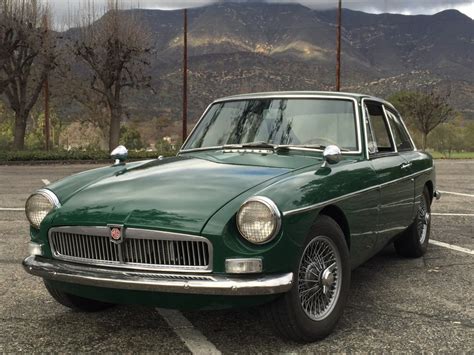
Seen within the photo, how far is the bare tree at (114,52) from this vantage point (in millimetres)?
28672

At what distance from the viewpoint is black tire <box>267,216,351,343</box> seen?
2.93 m

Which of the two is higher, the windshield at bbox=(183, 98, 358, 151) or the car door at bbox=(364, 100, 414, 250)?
the windshield at bbox=(183, 98, 358, 151)

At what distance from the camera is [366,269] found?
495 centimetres

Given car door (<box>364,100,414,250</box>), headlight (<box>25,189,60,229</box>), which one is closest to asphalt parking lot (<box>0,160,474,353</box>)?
car door (<box>364,100,414,250</box>)

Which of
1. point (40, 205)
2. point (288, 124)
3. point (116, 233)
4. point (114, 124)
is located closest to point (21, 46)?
point (114, 124)

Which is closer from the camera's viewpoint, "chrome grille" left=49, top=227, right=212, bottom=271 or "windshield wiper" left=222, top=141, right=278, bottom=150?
"chrome grille" left=49, top=227, right=212, bottom=271

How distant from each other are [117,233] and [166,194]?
38 centimetres

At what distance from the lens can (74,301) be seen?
3594mm

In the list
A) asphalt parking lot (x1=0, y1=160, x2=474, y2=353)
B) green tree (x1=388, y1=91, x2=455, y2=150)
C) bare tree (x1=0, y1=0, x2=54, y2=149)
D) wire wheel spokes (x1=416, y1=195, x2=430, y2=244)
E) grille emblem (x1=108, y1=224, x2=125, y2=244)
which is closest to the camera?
grille emblem (x1=108, y1=224, x2=125, y2=244)

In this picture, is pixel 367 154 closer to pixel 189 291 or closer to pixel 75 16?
pixel 189 291

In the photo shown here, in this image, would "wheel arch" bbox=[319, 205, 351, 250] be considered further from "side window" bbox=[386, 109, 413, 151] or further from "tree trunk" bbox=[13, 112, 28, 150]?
"tree trunk" bbox=[13, 112, 28, 150]

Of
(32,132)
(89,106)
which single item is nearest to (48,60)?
(89,106)

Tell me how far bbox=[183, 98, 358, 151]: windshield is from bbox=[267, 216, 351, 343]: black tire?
106 centimetres

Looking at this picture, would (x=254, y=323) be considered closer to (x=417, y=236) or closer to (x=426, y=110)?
(x=417, y=236)
